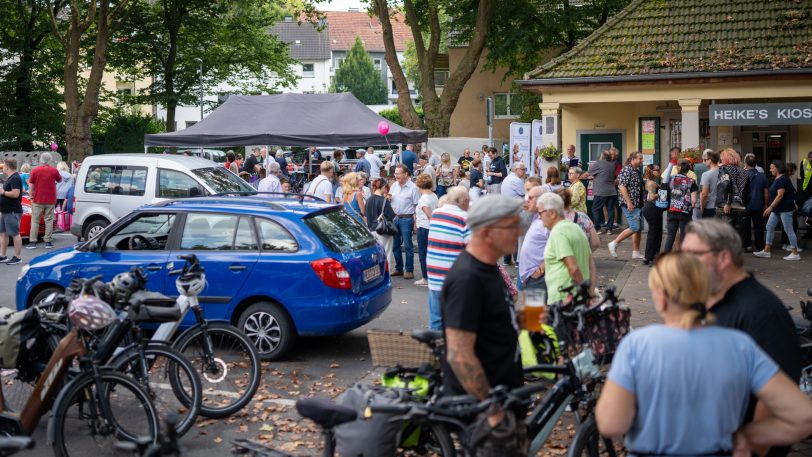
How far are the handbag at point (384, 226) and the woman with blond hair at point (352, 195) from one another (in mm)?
765

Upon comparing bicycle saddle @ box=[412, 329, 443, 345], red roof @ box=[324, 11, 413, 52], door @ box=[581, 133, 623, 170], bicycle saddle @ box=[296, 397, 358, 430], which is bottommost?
bicycle saddle @ box=[296, 397, 358, 430]

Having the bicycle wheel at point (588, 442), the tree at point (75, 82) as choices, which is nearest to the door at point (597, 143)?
the tree at point (75, 82)

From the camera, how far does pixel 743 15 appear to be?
22.2 meters

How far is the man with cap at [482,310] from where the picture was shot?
441 centimetres

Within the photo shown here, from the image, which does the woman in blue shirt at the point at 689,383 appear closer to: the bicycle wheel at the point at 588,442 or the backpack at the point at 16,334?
the bicycle wheel at the point at 588,442

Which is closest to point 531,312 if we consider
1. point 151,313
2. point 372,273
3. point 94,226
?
point 151,313

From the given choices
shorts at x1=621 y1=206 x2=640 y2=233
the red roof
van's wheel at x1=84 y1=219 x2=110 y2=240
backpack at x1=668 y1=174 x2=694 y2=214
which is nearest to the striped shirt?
backpack at x1=668 y1=174 x2=694 y2=214

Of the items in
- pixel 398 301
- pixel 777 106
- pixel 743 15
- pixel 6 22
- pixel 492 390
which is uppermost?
pixel 6 22

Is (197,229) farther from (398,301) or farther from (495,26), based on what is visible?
(495,26)

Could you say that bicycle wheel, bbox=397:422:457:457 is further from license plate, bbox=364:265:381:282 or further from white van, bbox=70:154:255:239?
white van, bbox=70:154:255:239

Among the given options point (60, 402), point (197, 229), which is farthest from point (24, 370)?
point (197, 229)

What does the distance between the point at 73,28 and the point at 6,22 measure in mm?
10757

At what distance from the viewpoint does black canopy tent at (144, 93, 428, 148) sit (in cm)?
2178

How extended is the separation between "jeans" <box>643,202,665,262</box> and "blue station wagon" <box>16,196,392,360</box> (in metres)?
7.24
